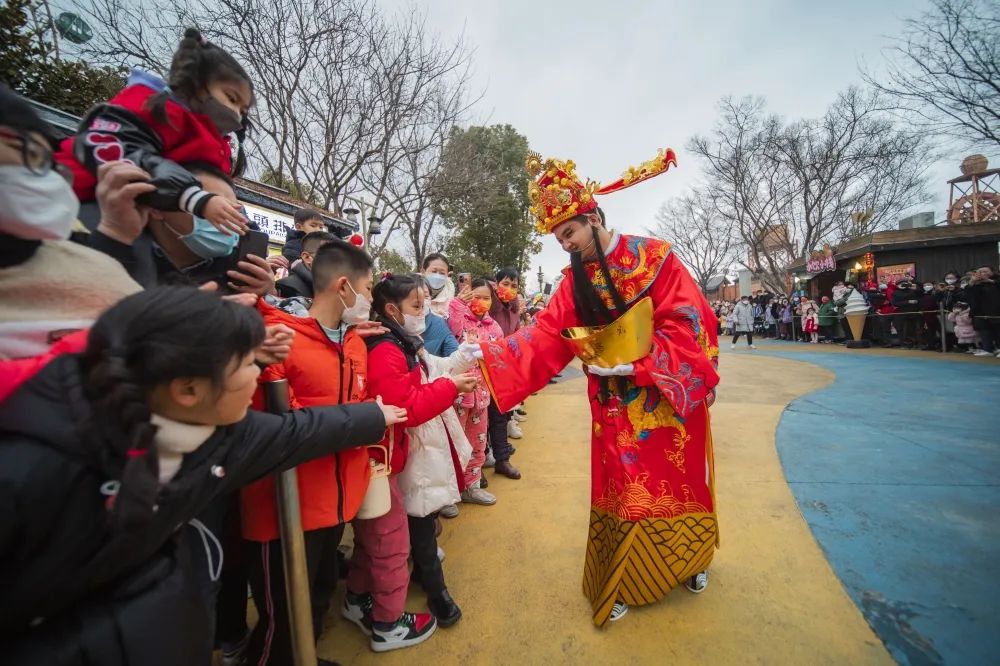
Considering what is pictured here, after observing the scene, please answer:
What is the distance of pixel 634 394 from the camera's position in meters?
1.94

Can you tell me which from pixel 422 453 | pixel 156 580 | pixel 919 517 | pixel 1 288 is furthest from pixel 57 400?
pixel 919 517

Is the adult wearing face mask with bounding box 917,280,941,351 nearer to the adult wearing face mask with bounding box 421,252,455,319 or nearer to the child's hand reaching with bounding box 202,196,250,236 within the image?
the adult wearing face mask with bounding box 421,252,455,319

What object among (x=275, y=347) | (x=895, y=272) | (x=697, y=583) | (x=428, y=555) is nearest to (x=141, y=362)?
(x=275, y=347)

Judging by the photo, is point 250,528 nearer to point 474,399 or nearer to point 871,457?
point 474,399

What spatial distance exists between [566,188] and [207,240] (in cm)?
155

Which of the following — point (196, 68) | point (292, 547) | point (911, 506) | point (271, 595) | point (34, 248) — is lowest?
point (911, 506)

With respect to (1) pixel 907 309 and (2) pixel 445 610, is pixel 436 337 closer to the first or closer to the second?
(2) pixel 445 610

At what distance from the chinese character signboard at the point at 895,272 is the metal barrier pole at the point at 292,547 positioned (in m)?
20.4

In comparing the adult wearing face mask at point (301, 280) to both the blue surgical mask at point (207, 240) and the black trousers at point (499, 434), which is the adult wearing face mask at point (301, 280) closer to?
the blue surgical mask at point (207, 240)

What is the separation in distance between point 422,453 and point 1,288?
1498 mm

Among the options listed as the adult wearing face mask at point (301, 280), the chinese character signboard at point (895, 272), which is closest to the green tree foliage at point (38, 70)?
the adult wearing face mask at point (301, 280)

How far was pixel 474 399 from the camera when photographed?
10.5 feet

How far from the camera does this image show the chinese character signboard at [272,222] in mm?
7926

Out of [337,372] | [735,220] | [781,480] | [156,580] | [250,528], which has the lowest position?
[781,480]
